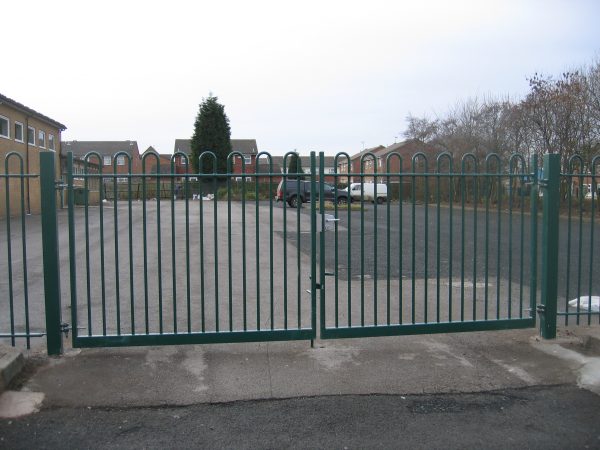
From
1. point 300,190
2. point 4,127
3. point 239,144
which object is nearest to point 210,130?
point 4,127

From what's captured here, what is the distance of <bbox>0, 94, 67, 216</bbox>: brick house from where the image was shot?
23.2m

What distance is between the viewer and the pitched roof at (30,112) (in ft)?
74.9

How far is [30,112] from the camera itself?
26.2 metres

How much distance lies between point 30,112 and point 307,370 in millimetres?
26370

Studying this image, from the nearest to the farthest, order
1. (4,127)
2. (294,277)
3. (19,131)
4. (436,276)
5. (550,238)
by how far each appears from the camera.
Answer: (550,238), (436,276), (294,277), (4,127), (19,131)

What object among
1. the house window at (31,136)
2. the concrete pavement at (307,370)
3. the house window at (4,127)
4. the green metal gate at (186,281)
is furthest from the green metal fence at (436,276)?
the house window at (31,136)

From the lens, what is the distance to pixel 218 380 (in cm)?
426

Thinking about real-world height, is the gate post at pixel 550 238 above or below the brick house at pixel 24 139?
below

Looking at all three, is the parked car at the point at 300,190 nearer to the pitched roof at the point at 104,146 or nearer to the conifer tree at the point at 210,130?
the conifer tree at the point at 210,130

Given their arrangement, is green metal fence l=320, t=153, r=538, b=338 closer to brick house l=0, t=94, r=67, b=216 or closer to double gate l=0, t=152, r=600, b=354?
double gate l=0, t=152, r=600, b=354

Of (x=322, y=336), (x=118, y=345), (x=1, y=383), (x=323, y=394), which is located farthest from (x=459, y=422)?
(x=1, y=383)

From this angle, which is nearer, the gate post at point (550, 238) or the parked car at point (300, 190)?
the parked car at point (300, 190)

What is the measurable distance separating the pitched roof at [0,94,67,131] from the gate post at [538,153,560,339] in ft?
75.0

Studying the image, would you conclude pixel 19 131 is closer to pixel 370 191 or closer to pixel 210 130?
pixel 370 191
